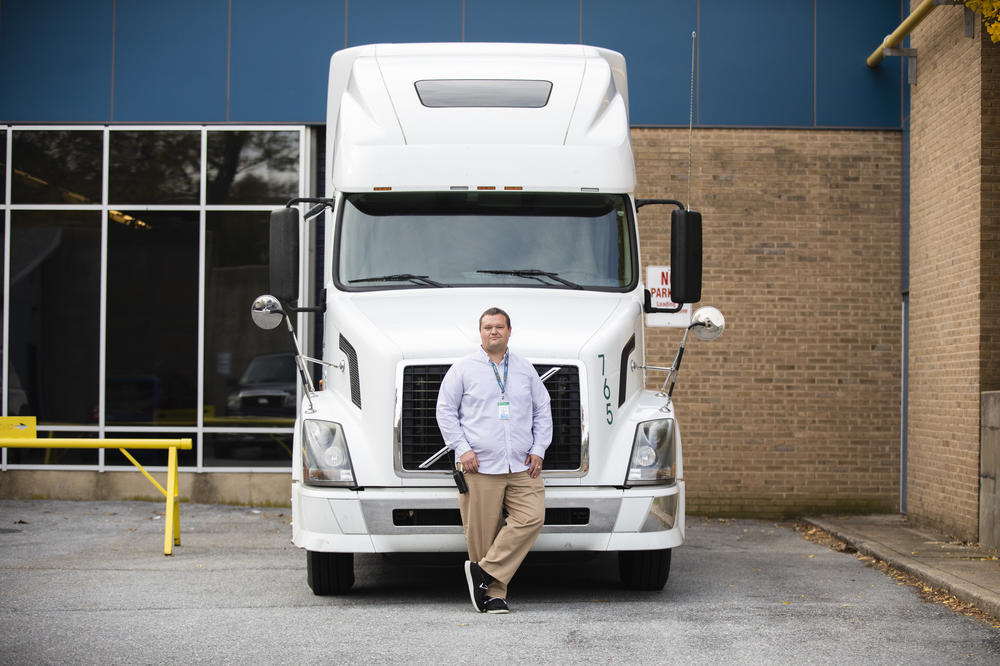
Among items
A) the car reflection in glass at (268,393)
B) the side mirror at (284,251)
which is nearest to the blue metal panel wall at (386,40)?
the car reflection in glass at (268,393)

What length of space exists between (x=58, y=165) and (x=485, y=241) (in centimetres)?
797

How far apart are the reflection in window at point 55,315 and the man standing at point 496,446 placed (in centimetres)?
815

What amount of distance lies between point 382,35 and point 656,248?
4023 mm

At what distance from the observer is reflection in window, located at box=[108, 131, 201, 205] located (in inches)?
561

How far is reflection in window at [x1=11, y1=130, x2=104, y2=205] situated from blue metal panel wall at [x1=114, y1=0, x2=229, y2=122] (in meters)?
0.55

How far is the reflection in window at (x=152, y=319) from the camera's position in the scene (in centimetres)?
1424

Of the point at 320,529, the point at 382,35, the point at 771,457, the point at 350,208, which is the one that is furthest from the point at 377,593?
the point at 382,35

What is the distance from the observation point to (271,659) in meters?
6.18

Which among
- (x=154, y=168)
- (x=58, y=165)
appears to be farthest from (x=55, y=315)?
(x=154, y=168)

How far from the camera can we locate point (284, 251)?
328 inches

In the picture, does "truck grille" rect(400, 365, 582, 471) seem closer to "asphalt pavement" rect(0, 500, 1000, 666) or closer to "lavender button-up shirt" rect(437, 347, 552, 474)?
"lavender button-up shirt" rect(437, 347, 552, 474)

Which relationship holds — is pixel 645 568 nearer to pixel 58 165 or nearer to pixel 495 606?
pixel 495 606

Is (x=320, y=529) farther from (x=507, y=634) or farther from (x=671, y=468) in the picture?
(x=671, y=468)

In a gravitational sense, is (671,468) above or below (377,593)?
above
